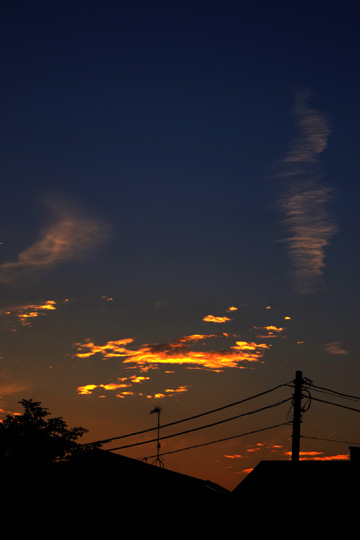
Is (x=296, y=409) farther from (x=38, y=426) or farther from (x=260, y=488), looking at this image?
(x=38, y=426)

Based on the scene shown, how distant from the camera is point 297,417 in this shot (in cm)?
2964

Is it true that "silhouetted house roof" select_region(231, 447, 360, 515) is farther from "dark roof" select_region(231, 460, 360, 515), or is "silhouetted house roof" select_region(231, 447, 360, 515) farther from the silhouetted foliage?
the silhouetted foliage

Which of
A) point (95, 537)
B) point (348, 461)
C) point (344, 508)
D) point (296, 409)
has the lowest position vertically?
point (95, 537)

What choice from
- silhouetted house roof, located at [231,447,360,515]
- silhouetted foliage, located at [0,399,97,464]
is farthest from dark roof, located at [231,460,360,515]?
silhouetted foliage, located at [0,399,97,464]

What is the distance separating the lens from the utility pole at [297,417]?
28681mm

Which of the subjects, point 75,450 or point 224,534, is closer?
point 224,534

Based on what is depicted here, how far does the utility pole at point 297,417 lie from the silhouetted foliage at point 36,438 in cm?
3793

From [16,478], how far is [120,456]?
6178 mm

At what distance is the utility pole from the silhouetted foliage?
1493 inches

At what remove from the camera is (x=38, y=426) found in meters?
65.1

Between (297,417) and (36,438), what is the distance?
134 feet

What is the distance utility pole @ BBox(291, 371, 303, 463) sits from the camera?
2868 centimetres

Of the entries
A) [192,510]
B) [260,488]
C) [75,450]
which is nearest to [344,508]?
[260,488]

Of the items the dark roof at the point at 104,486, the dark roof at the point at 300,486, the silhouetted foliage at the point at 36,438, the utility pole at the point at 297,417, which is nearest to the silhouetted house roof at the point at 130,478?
the dark roof at the point at 104,486
